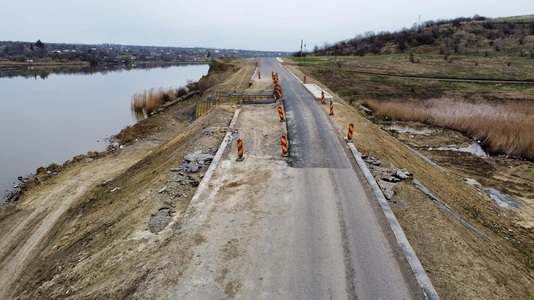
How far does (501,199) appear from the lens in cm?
1612

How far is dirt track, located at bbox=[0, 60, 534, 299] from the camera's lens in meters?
8.06

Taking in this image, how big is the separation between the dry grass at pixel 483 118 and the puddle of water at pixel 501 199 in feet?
23.5

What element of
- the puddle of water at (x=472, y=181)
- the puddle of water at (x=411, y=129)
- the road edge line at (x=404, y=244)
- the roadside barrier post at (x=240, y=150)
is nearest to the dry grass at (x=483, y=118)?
the puddle of water at (x=411, y=129)

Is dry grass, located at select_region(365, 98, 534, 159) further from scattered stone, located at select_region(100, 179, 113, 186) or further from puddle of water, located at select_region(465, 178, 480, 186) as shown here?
scattered stone, located at select_region(100, 179, 113, 186)

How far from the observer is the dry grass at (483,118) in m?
23.0

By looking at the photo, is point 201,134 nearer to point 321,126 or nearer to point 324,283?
point 321,126

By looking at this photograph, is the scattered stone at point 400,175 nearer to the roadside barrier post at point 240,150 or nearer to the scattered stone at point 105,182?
the roadside barrier post at point 240,150

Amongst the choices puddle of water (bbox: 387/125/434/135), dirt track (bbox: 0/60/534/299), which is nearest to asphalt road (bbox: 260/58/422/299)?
dirt track (bbox: 0/60/534/299)

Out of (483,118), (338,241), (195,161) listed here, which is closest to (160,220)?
(195,161)

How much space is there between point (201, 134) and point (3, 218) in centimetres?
919

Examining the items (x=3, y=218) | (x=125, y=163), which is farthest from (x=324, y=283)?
(x=125, y=163)

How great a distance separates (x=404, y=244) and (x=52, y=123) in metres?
35.6

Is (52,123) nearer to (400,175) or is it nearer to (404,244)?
(400,175)

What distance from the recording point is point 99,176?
20016 mm
